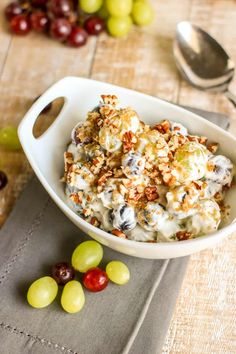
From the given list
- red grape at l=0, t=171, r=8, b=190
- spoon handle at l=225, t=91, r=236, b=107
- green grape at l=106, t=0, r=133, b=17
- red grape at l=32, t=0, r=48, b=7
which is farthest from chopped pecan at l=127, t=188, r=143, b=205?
red grape at l=32, t=0, r=48, b=7

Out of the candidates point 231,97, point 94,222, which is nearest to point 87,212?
point 94,222

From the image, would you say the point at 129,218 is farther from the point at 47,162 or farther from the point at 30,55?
the point at 30,55

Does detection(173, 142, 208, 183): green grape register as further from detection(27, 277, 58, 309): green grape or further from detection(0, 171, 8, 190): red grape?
detection(0, 171, 8, 190): red grape

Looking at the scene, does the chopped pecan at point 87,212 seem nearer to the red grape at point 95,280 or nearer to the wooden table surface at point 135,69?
the red grape at point 95,280

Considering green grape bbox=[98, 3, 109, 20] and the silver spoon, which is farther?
green grape bbox=[98, 3, 109, 20]

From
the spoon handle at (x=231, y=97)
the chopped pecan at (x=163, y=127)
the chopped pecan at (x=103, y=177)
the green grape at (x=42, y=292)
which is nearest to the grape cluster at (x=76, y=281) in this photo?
the green grape at (x=42, y=292)

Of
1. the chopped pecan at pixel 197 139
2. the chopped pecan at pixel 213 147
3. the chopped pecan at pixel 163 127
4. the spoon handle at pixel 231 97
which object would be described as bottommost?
the spoon handle at pixel 231 97
